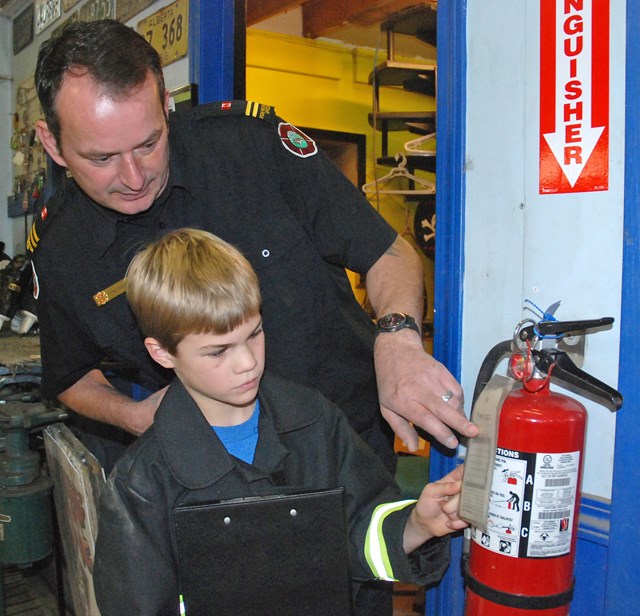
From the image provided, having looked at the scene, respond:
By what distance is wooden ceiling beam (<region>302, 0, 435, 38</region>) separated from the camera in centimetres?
434

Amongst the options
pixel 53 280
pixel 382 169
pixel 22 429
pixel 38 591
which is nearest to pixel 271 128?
pixel 53 280

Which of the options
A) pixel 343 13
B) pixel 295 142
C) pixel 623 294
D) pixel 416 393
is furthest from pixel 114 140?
pixel 343 13

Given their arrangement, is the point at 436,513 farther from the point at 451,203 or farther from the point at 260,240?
the point at 260,240

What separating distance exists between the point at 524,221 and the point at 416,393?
0.46 m

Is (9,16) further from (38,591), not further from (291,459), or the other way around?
(291,459)

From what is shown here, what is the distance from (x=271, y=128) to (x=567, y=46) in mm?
745

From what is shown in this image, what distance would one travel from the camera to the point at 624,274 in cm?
125

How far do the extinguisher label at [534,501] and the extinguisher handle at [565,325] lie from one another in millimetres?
211

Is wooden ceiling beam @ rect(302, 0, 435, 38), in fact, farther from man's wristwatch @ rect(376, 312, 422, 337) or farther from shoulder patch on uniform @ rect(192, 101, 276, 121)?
man's wristwatch @ rect(376, 312, 422, 337)

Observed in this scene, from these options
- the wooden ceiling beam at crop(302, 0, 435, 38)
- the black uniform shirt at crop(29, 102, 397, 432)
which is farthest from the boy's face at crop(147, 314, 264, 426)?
the wooden ceiling beam at crop(302, 0, 435, 38)

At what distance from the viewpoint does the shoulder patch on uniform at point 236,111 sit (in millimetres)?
1782

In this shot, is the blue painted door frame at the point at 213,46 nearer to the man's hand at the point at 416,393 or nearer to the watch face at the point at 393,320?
the watch face at the point at 393,320

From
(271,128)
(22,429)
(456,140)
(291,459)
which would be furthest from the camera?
(22,429)

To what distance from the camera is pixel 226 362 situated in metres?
1.32
